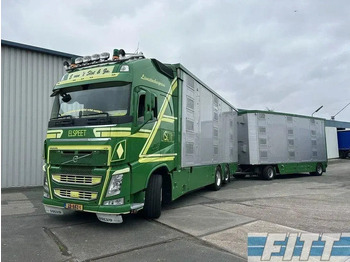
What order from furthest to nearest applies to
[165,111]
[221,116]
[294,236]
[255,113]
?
[255,113] → [221,116] → [165,111] → [294,236]

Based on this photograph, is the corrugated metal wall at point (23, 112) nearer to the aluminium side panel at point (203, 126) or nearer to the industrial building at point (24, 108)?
the industrial building at point (24, 108)

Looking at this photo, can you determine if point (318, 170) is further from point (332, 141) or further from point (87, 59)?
point (332, 141)

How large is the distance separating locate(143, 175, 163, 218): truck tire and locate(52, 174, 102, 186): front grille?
130 cm

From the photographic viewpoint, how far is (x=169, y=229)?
6.35 metres

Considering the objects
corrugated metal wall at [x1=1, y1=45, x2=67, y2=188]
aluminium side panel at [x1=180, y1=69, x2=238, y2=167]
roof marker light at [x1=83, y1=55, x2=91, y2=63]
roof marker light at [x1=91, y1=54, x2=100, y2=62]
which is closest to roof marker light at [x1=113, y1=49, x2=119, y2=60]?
roof marker light at [x1=91, y1=54, x2=100, y2=62]

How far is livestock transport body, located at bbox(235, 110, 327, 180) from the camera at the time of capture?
1645 centimetres

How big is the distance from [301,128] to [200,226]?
1445 centimetres

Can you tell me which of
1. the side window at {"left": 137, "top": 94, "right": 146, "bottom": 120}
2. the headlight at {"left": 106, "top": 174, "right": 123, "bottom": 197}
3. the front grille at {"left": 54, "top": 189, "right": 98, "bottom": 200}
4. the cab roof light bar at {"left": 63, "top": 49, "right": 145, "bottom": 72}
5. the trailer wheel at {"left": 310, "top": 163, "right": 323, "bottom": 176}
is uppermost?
the cab roof light bar at {"left": 63, "top": 49, "right": 145, "bottom": 72}

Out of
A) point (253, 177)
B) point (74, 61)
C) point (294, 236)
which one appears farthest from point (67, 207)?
point (253, 177)

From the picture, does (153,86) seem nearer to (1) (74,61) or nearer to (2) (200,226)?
(1) (74,61)

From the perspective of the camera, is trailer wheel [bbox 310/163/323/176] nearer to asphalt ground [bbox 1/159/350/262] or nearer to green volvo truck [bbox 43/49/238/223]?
asphalt ground [bbox 1/159/350/262]

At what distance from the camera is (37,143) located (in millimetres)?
12781

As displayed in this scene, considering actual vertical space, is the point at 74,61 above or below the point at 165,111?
above

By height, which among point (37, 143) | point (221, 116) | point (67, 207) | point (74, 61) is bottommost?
point (67, 207)
